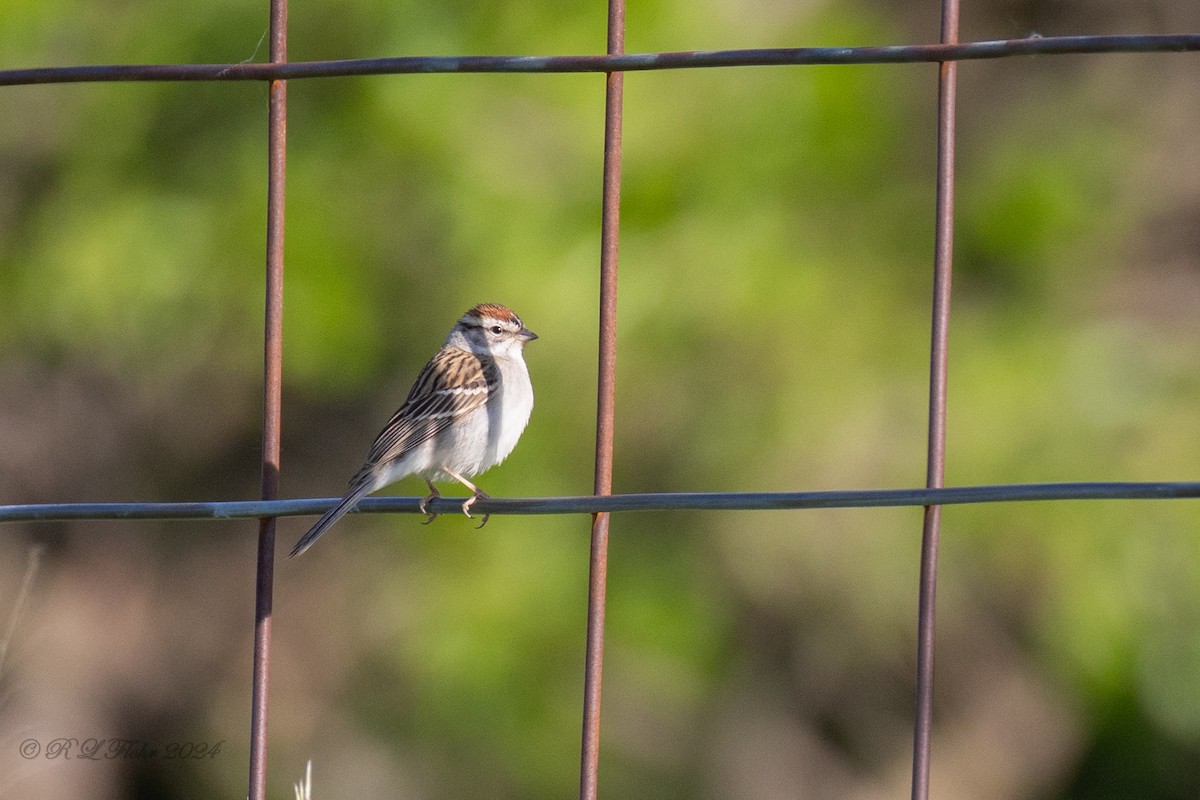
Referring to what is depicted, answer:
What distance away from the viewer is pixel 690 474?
6.65 meters

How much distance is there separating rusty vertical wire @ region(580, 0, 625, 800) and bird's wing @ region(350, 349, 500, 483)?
1.62 metres

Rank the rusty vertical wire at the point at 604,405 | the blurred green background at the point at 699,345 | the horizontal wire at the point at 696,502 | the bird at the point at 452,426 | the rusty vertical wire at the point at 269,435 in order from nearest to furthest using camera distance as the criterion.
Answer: the horizontal wire at the point at 696,502 → the rusty vertical wire at the point at 604,405 → the rusty vertical wire at the point at 269,435 → the bird at the point at 452,426 → the blurred green background at the point at 699,345

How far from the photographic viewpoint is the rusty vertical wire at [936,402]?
10.4ft

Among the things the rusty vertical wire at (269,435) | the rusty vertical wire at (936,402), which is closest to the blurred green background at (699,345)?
the rusty vertical wire at (269,435)

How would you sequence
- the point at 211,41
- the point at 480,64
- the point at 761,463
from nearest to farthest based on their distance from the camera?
the point at 480,64
the point at 761,463
the point at 211,41

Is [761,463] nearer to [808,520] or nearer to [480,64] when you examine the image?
[808,520]

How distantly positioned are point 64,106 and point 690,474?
3.43m

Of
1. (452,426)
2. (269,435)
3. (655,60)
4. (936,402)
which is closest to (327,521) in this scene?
(269,435)

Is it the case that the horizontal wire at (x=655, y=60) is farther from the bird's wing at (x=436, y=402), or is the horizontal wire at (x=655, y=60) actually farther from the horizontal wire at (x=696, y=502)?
the bird's wing at (x=436, y=402)

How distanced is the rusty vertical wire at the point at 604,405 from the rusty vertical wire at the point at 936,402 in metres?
0.65

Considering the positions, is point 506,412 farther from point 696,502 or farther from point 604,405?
point 696,502

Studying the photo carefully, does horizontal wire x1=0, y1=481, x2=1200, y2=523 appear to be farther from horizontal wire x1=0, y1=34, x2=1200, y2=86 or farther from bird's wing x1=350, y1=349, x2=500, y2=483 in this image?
bird's wing x1=350, y1=349, x2=500, y2=483

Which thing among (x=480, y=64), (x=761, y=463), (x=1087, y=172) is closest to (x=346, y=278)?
Result: (x=761, y=463)

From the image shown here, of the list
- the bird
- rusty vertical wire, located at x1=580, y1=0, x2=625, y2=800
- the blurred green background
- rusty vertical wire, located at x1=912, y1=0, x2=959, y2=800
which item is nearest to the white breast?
the bird
